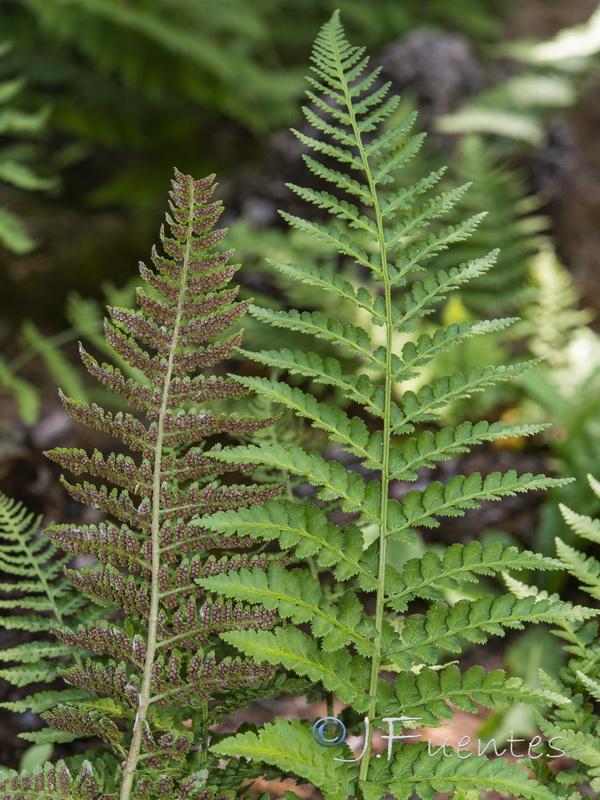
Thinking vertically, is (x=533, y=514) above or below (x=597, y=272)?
below

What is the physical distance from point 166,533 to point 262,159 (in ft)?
14.3

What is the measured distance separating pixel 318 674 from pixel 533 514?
2016 mm

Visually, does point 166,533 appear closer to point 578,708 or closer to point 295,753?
point 295,753

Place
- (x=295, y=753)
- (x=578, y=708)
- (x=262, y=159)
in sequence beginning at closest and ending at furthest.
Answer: (x=295, y=753) < (x=578, y=708) < (x=262, y=159)

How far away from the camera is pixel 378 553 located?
105cm

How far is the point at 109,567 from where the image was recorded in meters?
1.00

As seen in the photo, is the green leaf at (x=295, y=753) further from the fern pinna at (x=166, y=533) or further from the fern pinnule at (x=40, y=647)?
the fern pinnule at (x=40, y=647)

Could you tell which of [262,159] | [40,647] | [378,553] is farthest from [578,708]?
[262,159]

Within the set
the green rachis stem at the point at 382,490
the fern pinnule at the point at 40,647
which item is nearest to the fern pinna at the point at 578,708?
the green rachis stem at the point at 382,490

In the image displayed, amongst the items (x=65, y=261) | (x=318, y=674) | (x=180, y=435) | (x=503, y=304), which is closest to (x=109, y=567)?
(x=180, y=435)

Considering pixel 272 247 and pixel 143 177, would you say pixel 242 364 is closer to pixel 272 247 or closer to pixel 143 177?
pixel 272 247

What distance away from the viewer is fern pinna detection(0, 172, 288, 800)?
99 centimetres

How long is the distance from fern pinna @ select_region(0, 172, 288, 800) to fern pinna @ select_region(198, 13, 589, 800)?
6cm

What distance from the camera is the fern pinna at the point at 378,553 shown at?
37.2 inches
